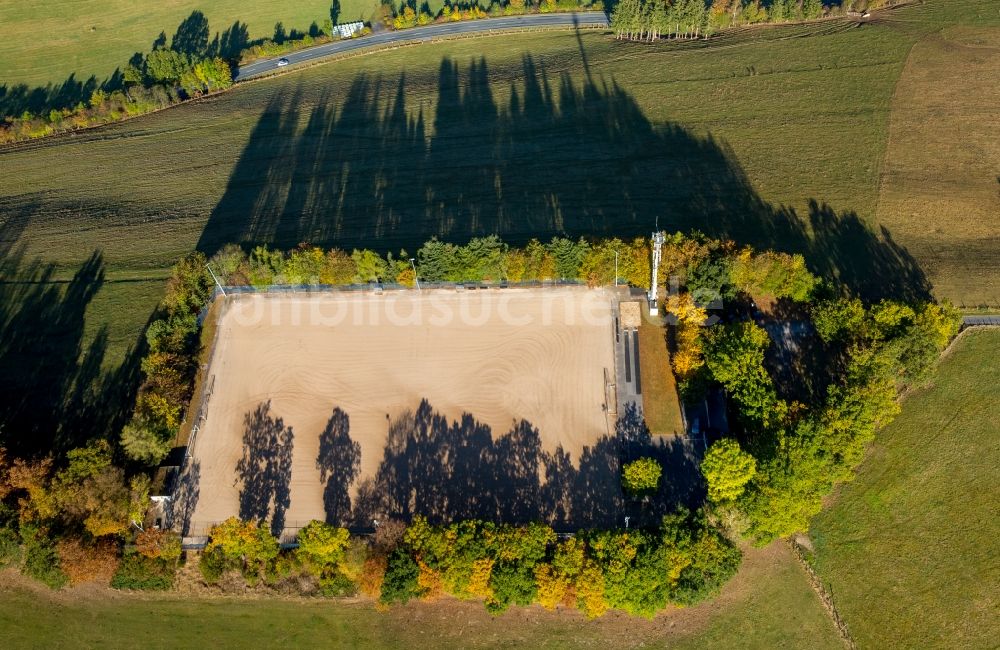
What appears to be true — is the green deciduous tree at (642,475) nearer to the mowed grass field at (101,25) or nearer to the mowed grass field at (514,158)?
the mowed grass field at (514,158)

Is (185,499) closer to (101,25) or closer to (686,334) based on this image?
(686,334)

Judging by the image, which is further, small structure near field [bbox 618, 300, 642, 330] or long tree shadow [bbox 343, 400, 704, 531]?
small structure near field [bbox 618, 300, 642, 330]

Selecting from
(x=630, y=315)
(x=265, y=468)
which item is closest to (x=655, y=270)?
(x=630, y=315)

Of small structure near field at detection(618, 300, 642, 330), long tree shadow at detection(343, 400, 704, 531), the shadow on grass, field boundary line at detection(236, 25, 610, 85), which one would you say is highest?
the shadow on grass

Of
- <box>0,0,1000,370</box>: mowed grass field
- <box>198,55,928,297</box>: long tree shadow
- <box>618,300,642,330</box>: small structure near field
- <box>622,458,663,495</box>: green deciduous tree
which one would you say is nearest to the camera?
<box>622,458,663,495</box>: green deciduous tree

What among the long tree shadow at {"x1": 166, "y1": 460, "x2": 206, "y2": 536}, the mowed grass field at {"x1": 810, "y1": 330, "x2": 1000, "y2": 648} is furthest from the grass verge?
the long tree shadow at {"x1": 166, "y1": 460, "x2": 206, "y2": 536}

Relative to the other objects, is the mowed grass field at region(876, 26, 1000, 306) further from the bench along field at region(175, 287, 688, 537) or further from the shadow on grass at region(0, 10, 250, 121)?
the shadow on grass at region(0, 10, 250, 121)

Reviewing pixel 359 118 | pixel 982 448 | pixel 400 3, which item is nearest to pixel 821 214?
pixel 982 448
